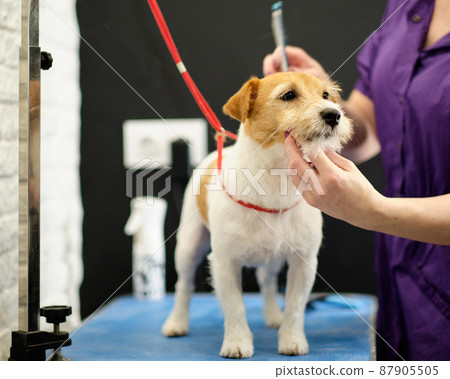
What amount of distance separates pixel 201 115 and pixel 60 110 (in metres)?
0.30

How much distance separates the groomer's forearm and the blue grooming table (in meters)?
0.18

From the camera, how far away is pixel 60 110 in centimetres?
100

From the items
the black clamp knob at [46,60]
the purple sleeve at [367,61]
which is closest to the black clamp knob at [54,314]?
the black clamp knob at [46,60]

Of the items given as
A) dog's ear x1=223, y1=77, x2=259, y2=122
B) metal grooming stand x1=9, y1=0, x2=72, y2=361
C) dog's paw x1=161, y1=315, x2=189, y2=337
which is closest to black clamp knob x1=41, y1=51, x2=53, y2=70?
metal grooming stand x1=9, y1=0, x2=72, y2=361

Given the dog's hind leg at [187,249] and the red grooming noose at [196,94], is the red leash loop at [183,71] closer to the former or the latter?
the red grooming noose at [196,94]

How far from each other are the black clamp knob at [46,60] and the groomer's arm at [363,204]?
0.43 metres

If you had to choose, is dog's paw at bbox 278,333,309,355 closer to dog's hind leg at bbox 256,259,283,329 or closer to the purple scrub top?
dog's hind leg at bbox 256,259,283,329

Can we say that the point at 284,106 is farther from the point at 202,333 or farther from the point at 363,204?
the point at 202,333

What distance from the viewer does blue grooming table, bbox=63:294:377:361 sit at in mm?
837

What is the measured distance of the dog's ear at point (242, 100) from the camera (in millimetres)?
856

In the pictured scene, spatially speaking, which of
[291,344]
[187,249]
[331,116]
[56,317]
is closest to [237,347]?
[291,344]

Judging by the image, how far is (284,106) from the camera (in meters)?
0.87

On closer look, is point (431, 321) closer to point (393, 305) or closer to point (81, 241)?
point (393, 305)
